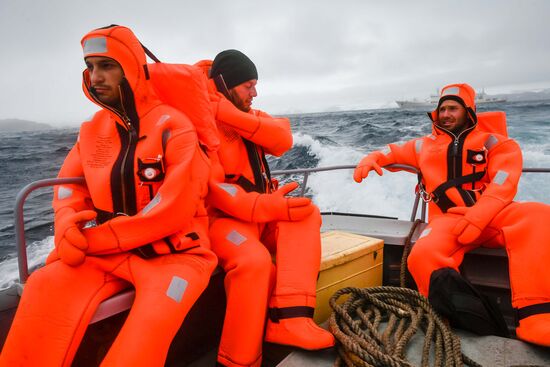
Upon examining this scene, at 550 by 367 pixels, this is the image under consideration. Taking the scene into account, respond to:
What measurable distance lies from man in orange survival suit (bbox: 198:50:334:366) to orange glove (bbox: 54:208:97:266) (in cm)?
69

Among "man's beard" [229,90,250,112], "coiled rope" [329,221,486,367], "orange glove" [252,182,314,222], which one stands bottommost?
"coiled rope" [329,221,486,367]

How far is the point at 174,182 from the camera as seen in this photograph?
5.77ft

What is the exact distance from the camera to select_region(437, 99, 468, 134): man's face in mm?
2881

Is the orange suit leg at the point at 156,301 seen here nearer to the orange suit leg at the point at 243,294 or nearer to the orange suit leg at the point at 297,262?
the orange suit leg at the point at 243,294

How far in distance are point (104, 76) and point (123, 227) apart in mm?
700

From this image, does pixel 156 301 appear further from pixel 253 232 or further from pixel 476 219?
pixel 476 219

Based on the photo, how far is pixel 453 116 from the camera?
2.88 meters

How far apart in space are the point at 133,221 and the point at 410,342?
53.9 inches

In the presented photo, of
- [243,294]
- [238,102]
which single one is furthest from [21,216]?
[238,102]

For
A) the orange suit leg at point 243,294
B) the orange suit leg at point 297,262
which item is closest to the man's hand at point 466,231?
the orange suit leg at point 297,262

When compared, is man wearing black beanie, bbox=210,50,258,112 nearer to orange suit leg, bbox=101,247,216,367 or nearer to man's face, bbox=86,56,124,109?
man's face, bbox=86,56,124,109

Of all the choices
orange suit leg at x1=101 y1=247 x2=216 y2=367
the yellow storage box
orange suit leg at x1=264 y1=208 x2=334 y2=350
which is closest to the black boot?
the yellow storage box

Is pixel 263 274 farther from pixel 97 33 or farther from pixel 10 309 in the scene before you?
pixel 97 33

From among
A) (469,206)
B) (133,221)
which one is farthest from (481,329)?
(133,221)
